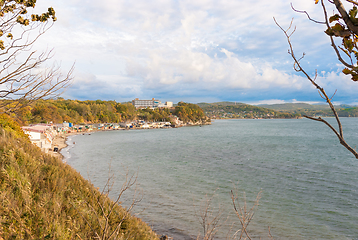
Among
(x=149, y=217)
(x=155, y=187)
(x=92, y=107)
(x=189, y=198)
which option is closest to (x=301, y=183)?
(x=189, y=198)

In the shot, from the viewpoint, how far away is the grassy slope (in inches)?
146

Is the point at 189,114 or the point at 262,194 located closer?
the point at 262,194

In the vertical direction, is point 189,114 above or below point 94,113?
below

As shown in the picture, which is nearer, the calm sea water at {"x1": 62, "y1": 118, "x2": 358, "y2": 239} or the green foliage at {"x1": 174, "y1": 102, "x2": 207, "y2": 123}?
the calm sea water at {"x1": 62, "y1": 118, "x2": 358, "y2": 239}

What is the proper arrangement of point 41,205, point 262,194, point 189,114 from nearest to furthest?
point 41,205 → point 262,194 → point 189,114

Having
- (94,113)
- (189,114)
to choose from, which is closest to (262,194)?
(94,113)

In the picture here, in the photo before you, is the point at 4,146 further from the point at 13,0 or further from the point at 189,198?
the point at 189,198

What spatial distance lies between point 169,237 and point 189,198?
5.08 meters

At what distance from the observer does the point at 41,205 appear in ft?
14.9

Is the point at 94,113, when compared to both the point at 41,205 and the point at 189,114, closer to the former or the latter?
the point at 189,114

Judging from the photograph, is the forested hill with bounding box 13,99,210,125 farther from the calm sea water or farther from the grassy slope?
the grassy slope

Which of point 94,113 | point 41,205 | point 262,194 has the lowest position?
point 262,194

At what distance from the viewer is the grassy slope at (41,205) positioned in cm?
371

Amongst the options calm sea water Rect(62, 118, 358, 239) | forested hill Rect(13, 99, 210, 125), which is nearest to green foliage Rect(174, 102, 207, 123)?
forested hill Rect(13, 99, 210, 125)
